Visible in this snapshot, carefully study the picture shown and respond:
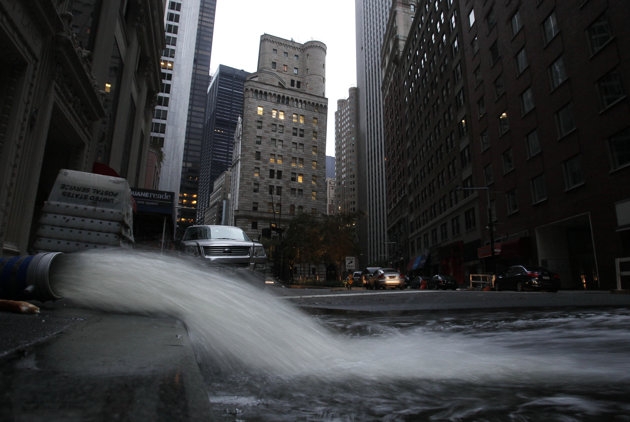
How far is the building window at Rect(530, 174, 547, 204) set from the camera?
83.7 ft

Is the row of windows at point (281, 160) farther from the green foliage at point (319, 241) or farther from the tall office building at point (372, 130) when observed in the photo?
the tall office building at point (372, 130)

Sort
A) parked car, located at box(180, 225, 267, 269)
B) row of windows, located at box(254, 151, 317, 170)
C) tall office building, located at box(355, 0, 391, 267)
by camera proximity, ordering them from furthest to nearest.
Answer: tall office building, located at box(355, 0, 391, 267) → row of windows, located at box(254, 151, 317, 170) → parked car, located at box(180, 225, 267, 269)

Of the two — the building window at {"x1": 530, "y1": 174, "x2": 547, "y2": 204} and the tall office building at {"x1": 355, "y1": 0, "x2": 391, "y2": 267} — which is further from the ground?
the tall office building at {"x1": 355, "y1": 0, "x2": 391, "y2": 267}

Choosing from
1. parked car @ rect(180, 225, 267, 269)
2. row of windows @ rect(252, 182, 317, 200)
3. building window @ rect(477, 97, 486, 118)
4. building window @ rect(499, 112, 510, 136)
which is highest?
row of windows @ rect(252, 182, 317, 200)

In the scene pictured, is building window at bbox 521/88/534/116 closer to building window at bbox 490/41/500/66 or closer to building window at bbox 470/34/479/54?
building window at bbox 490/41/500/66

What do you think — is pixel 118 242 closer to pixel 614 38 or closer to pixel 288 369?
pixel 288 369

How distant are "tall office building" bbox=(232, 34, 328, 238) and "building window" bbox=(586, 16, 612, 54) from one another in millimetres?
59128

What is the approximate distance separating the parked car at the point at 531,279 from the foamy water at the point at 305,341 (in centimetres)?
1694

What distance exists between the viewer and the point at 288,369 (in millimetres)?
2453

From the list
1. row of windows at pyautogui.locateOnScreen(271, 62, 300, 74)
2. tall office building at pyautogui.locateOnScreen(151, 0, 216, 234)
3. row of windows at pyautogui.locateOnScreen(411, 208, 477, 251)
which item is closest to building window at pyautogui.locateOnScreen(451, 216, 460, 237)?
row of windows at pyautogui.locateOnScreen(411, 208, 477, 251)

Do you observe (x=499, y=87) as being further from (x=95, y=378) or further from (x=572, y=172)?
(x=95, y=378)

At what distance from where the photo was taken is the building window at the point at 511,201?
29469mm

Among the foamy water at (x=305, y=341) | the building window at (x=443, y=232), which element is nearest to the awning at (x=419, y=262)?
the building window at (x=443, y=232)

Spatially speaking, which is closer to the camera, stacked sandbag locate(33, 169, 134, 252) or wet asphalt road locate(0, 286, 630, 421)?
wet asphalt road locate(0, 286, 630, 421)
